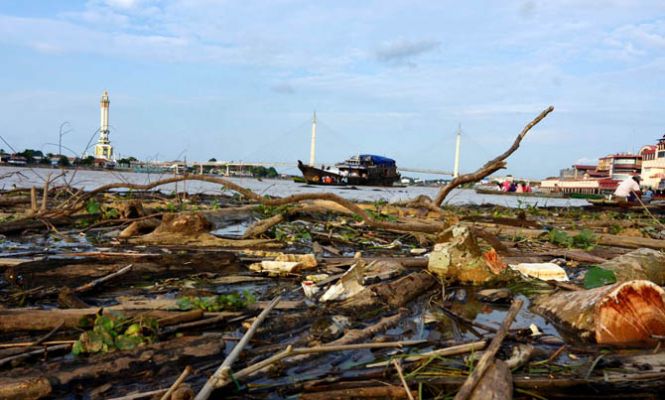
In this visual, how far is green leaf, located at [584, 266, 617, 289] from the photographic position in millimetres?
4172

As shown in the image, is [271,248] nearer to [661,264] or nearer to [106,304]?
[106,304]

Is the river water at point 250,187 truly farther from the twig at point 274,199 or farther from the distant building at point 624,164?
the distant building at point 624,164

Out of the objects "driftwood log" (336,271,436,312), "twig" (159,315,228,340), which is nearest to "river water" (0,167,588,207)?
"driftwood log" (336,271,436,312)

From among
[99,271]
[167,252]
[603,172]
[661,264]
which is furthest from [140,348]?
[603,172]

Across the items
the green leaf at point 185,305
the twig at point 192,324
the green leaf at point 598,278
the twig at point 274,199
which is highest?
the twig at point 274,199

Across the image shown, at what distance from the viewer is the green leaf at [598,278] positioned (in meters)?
4.17

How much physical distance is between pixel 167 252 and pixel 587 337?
4442 mm

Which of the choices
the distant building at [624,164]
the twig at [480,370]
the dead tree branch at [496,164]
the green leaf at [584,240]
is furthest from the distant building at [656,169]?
the twig at [480,370]

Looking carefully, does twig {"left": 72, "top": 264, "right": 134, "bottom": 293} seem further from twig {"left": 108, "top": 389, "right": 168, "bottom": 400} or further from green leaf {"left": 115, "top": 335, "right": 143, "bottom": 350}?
twig {"left": 108, "top": 389, "right": 168, "bottom": 400}

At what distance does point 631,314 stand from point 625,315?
0.15ft

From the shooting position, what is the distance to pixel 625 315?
10.5ft

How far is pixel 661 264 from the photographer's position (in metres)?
4.88

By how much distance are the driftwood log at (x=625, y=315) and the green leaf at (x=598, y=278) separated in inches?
36.0

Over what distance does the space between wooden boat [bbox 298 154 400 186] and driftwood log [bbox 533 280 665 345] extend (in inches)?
1793
